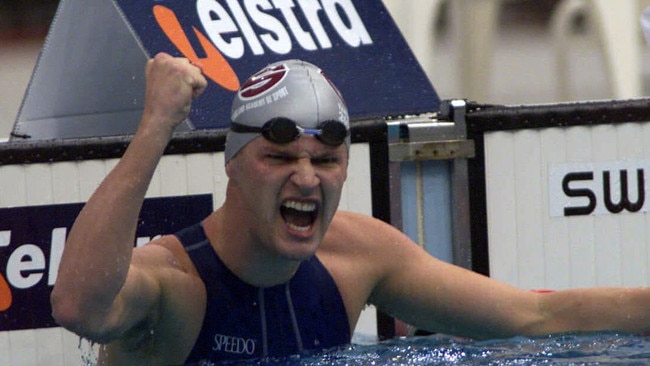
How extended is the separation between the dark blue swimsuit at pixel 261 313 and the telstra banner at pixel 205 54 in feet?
5.26

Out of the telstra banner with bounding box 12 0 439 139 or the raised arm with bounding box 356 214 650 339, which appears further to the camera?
the telstra banner with bounding box 12 0 439 139

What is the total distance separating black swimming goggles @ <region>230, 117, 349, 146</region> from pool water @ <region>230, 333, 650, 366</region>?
57 cm

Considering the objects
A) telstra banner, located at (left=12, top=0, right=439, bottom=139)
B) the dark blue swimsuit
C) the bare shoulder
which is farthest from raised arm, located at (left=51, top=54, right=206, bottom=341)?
telstra banner, located at (left=12, top=0, right=439, bottom=139)

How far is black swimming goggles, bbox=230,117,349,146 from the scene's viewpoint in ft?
8.48

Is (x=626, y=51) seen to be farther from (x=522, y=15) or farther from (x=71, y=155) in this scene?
(x=71, y=155)

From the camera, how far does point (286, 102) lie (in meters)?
2.65

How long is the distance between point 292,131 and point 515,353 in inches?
35.6

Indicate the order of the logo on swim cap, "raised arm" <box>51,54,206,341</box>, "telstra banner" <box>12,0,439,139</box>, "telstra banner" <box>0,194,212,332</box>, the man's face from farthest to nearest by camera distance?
"telstra banner" <box>12,0,439,139</box>, "telstra banner" <box>0,194,212,332</box>, the logo on swim cap, the man's face, "raised arm" <box>51,54,206,341</box>

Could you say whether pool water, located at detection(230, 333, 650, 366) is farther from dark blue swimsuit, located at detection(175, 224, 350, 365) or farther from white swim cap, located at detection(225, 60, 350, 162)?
white swim cap, located at detection(225, 60, 350, 162)

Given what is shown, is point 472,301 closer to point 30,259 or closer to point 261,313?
point 261,313

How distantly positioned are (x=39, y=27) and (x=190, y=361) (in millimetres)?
13971

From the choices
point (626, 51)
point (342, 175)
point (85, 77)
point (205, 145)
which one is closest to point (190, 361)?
point (342, 175)

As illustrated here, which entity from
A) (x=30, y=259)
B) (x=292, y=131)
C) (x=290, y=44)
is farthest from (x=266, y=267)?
(x=290, y=44)

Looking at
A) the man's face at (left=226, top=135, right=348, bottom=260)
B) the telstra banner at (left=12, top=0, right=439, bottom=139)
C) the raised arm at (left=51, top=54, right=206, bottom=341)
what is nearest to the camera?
the raised arm at (left=51, top=54, right=206, bottom=341)
